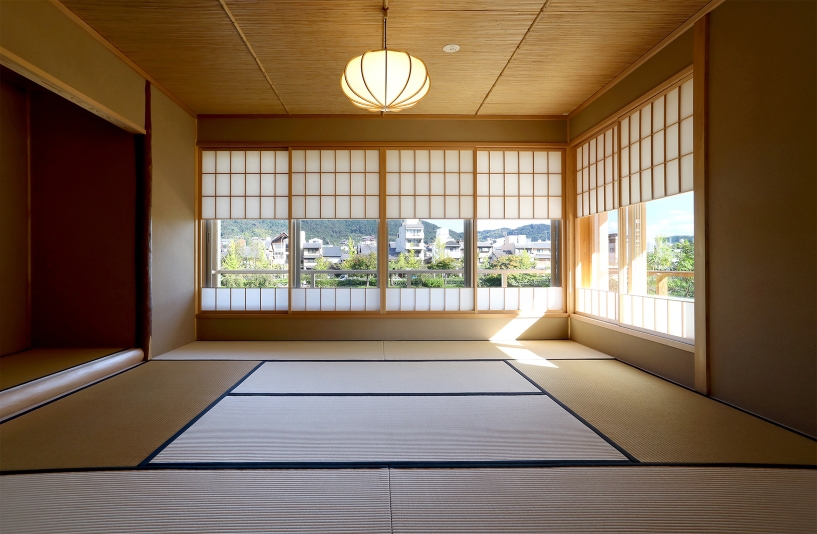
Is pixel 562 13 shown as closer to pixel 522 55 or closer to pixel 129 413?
pixel 522 55

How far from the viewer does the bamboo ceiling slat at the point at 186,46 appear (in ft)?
9.84

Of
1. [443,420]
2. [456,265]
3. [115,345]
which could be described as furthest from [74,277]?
[456,265]

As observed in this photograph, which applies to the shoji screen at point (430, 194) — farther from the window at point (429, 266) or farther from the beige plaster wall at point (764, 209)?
the beige plaster wall at point (764, 209)

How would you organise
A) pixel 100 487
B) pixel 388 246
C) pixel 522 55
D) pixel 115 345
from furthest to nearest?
pixel 388 246 → pixel 115 345 → pixel 522 55 → pixel 100 487

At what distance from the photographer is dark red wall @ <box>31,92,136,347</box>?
404cm

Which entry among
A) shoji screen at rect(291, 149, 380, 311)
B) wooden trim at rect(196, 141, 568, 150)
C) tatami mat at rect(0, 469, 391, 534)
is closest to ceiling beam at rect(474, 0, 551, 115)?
wooden trim at rect(196, 141, 568, 150)

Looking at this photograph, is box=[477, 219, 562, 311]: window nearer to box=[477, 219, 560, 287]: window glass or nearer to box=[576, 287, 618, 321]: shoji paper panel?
box=[477, 219, 560, 287]: window glass

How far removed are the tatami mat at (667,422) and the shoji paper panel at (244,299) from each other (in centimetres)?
310

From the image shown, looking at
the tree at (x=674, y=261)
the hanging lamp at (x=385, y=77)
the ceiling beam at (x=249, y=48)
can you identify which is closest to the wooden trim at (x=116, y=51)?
the ceiling beam at (x=249, y=48)

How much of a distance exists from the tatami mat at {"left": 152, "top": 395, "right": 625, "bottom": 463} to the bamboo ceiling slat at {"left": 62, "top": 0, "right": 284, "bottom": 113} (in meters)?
2.74

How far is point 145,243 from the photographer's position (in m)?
4.06

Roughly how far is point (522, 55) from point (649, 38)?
38.5 inches

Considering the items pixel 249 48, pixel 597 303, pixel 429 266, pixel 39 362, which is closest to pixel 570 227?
pixel 597 303

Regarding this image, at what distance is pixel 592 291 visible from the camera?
4812mm
